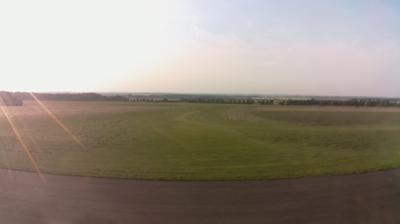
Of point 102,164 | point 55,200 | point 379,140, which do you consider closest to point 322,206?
point 55,200

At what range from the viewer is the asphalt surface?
652 cm

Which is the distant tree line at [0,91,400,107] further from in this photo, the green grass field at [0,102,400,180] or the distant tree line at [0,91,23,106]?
the green grass field at [0,102,400,180]

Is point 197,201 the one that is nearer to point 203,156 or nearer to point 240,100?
point 203,156

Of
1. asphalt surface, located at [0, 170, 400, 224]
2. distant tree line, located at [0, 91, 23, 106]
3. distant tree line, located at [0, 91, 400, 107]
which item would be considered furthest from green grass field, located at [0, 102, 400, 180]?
distant tree line, located at [0, 91, 400, 107]

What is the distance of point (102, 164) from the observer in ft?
38.1

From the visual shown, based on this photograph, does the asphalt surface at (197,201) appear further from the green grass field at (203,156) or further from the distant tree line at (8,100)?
the distant tree line at (8,100)

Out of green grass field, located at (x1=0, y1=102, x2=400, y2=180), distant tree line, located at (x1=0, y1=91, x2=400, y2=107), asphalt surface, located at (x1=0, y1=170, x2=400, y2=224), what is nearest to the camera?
asphalt surface, located at (x1=0, y1=170, x2=400, y2=224)


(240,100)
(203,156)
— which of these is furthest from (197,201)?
(240,100)

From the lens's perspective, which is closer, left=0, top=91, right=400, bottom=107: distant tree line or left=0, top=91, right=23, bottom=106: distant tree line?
left=0, top=91, right=23, bottom=106: distant tree line

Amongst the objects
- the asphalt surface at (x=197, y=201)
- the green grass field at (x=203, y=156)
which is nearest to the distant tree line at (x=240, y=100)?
the green grass field at (x=203, y=156)

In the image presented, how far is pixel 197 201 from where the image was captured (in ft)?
24.6

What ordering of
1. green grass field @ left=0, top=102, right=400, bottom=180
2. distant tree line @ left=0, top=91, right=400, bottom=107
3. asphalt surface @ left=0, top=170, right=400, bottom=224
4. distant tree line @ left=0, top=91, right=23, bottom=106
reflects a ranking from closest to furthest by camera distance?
asphalt surface @ left=0, top=170, right=400, bottom=224 < green grass field @ left=0, top=102, right=400, bottom=180 < distant tree line @ left=0, top=91, right=23, bottom=106 < distant tree line @ left=0, top=91, right=400, bottom=107

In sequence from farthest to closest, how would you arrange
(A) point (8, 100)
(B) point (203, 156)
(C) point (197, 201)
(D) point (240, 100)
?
1. (D) point (240, 100)
2. (A) point (8, 100)
3. (B) point (203, 156)
4. (C) point (197, 201)

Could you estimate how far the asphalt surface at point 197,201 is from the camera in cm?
652
